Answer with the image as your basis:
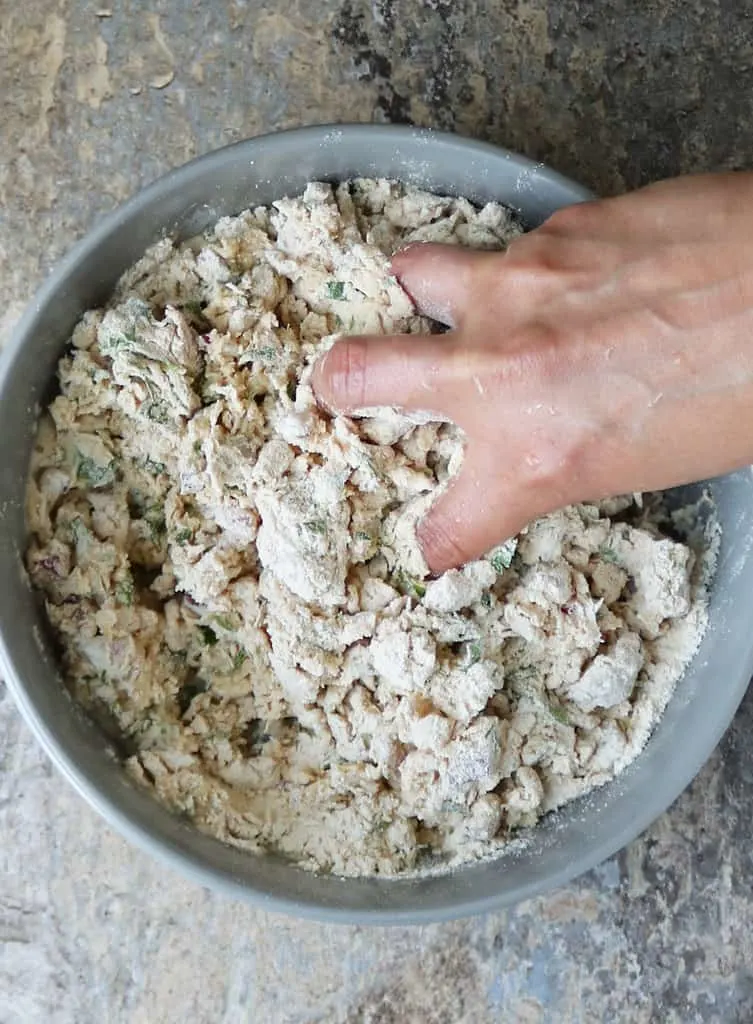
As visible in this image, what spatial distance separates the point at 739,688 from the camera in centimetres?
92

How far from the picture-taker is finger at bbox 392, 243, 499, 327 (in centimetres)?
86

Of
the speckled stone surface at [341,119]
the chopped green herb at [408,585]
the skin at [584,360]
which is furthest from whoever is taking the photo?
the speckled stone surface at [341,119]

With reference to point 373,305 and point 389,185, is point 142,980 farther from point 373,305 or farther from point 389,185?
point 389,185

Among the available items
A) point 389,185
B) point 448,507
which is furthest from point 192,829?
point 389,185

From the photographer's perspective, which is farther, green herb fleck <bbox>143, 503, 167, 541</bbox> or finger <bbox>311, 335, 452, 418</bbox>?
green herb fleck <bbox>143, 503, 167, 541</bbox>

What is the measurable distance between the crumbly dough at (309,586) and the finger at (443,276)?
0.02 meters

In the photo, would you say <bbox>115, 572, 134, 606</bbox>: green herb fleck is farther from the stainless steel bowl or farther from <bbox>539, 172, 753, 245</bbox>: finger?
<bbox>539, 172, 753, 245</bbox>: finger

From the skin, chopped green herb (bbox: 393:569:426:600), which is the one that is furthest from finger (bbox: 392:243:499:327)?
chopped green herb (bbox: 393:569:426:600)

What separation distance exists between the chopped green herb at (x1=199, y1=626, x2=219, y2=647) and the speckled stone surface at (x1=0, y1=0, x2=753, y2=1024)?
0.93ft

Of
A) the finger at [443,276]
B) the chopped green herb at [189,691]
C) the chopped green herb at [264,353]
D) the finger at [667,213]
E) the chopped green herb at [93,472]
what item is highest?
the finger at [667,213]

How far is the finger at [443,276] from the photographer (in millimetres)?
862

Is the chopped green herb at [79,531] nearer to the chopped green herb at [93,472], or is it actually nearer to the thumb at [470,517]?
the chopped green herb at [93,472]

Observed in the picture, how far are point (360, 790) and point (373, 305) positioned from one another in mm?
444

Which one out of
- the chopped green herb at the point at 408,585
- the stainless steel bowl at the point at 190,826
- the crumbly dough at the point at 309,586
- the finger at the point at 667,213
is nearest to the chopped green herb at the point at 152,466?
the crumbly dough at the point at 309,586
